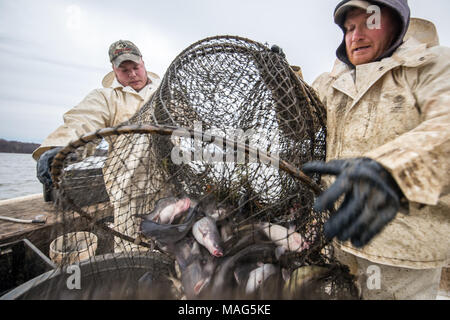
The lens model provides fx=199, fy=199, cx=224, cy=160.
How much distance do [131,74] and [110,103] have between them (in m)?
0.64

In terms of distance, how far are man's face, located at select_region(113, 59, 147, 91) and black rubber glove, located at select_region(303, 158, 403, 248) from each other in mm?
3000

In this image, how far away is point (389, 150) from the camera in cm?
77

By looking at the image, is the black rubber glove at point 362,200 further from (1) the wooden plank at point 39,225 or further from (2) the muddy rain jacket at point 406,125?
(1) the wooden plank at point 39,225

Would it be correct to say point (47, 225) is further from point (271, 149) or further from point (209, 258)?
point (271, 149)

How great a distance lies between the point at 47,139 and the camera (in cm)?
180

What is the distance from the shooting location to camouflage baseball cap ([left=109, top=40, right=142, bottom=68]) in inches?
110

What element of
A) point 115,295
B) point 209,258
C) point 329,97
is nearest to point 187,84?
point 329,97

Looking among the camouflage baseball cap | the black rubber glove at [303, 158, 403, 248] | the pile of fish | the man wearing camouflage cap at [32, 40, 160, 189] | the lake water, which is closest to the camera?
the black rubber glove at [303, 158, 403, 248]

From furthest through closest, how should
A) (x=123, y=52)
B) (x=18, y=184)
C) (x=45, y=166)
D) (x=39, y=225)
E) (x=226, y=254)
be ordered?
(x=18, y=184)
(x=123, y=52)
(x=39, y=225)
(x=45, y=166)
(x=226, y=254)

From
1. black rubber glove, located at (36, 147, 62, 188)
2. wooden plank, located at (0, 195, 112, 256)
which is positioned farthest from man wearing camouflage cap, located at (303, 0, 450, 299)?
black rubber glove, located at (36, 147, 62, 188)

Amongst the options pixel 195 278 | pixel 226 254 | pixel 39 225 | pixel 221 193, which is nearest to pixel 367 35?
pixel 221 193

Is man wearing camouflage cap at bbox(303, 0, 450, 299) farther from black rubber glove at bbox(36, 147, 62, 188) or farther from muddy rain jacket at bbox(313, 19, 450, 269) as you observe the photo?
black rubber glove at bbox(36, 147, 62, 188)

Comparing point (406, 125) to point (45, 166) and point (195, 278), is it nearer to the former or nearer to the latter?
point (195, 278)

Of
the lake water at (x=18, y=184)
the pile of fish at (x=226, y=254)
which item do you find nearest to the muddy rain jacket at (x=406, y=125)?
the pile of fish at (x=226, y=254)
